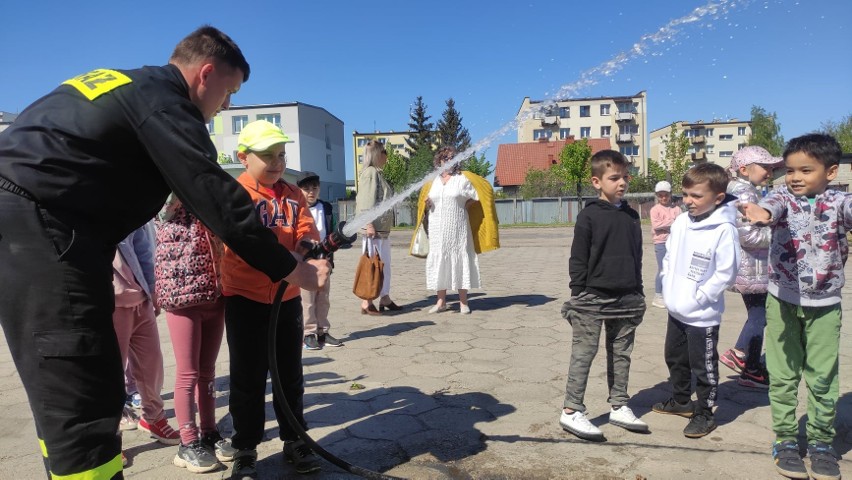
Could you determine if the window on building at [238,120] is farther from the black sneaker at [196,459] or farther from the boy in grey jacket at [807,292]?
the boy in grey jacket at [807,292]

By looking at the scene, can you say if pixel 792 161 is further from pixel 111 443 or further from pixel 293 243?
pixel 111 443

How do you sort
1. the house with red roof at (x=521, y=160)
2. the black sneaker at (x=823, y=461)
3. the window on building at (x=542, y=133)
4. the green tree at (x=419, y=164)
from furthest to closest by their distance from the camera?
the window on building at (x=542, y=133) → the house with red roof at (x=521, y=160) → the green tree at (x=419, y=164) → the black sneaker at (x=823, y=461)

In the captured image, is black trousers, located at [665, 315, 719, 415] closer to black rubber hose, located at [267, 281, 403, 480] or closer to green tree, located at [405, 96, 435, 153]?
black rubber hose, located at [267, 281, 403, 480]

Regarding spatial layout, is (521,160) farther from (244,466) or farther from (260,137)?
(244,466)

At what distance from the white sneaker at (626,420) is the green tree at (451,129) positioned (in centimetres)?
6096

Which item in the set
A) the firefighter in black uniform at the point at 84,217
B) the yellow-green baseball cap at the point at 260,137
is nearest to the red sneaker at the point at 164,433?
the firefighter in black uniform at the point at 84,217

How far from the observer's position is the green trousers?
10.0 ft

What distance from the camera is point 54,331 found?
70.0 inches

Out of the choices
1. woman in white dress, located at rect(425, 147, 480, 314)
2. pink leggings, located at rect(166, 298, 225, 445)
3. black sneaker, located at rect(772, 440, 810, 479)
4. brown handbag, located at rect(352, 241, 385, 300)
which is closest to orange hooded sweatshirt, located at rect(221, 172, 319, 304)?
pink leggings, located at rect(166, 298, 225, 445)

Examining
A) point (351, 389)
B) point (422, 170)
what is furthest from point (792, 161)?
point (422, 170)

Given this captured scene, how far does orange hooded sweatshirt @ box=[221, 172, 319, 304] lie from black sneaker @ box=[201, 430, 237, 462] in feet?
2.98

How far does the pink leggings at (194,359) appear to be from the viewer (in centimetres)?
320

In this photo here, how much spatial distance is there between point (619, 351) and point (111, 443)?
9.46 feet

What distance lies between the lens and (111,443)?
1869 mm
